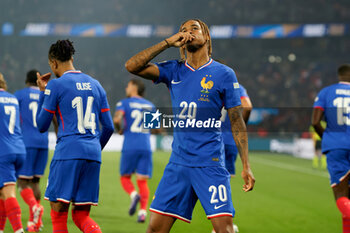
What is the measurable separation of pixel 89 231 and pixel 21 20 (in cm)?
3245

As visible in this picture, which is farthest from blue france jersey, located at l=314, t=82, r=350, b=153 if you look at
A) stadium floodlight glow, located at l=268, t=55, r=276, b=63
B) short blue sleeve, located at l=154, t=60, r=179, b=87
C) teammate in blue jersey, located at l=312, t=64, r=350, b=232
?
stadium floodlight glow, located at l=268, t=55, r=276, b=63

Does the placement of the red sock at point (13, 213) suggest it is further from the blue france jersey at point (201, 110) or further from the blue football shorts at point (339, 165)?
the blue football shorts at point (339, 165)

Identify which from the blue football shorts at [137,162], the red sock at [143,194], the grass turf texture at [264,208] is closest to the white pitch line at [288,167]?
the grass turf texture at [264,208]

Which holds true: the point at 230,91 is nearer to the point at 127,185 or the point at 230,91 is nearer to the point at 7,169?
the point at 7,169

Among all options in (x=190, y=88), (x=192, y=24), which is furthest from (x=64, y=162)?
(x=192, y=24)

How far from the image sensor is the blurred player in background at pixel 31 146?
644cm

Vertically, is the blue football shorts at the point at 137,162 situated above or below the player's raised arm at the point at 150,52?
below

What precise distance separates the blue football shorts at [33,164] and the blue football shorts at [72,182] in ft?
8.27

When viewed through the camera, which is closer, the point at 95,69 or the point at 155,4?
the point at 95,69

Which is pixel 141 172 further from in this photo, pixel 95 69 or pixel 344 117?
pixel 95 69

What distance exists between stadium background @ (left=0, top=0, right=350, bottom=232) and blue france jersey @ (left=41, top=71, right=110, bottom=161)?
2649 cm

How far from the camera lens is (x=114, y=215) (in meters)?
7.99

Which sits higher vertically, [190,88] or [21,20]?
[21,20]

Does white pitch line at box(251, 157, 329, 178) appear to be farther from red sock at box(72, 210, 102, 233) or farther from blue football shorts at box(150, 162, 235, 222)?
blue football shorts at box(150, 162, 235, 222)
